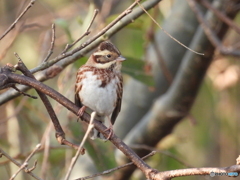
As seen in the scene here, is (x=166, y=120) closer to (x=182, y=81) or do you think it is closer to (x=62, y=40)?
(x=182, y=81)

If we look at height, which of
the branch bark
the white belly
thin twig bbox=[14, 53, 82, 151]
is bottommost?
thin twig bbox=[14, 53, 82, 151]

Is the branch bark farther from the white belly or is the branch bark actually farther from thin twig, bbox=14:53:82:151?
thin twig, bbox=14:53:82:151

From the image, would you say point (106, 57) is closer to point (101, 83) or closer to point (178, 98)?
point (101, 83)

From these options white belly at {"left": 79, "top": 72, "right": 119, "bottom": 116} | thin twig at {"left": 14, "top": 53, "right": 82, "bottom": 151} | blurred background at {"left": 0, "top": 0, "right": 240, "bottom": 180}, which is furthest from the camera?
blurred background at {"left": 0, "top": 0, "right": 240, "bottom": 180}

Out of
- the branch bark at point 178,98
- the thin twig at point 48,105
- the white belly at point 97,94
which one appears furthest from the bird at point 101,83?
the thin twig at point 48,105

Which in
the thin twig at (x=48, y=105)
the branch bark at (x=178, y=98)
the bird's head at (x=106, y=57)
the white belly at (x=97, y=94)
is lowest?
the thin twig at (x=48, y=105)

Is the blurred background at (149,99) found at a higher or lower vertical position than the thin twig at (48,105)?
higher

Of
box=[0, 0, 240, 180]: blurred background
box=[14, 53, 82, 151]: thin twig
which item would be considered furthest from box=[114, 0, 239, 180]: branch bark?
box=[14, 53, 82, 151]: thin twig

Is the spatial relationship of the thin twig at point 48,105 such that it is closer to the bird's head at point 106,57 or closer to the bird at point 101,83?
the bird at point 101,83
